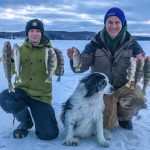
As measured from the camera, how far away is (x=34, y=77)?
6.85 m

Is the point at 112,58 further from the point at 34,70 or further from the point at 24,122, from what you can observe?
the point at 24,122

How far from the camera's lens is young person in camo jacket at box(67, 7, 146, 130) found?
277 inches

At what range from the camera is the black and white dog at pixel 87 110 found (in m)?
6.25

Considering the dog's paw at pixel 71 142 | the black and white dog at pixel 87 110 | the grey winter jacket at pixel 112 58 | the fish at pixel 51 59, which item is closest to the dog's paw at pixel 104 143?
the black and white dog at pixel 87 110

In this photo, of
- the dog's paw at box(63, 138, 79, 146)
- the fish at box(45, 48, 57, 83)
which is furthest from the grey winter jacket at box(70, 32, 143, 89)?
the dog's paw at box(63, 138, 79, 146)

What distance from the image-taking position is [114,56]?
7078 mm

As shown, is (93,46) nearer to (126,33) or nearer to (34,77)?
(126,33)

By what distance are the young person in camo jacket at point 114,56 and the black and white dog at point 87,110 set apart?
610mm

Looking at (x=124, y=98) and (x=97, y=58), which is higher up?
(x=97, y=58)

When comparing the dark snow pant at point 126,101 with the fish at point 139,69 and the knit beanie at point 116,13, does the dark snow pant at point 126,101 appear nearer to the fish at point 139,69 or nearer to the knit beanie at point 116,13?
the fish at point 139,69

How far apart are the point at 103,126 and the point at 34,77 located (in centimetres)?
147

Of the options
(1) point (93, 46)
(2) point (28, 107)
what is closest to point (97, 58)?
(1) point (93, 46)

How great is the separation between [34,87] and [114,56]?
1498 mm

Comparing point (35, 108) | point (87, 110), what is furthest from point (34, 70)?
point (87, 110)
